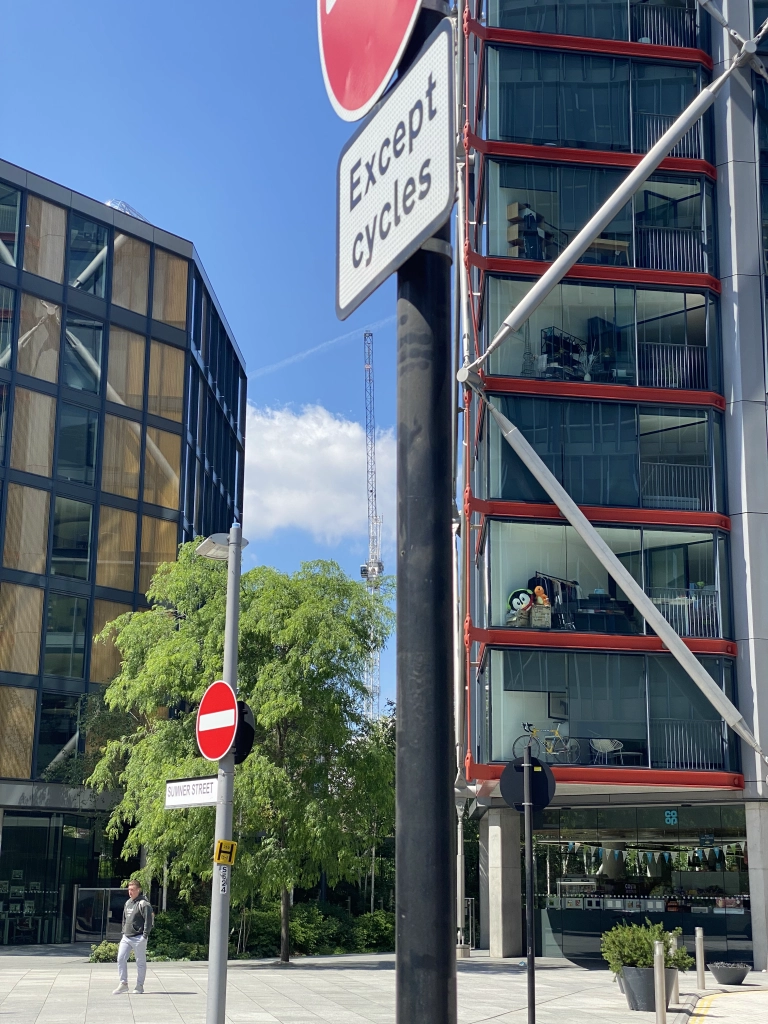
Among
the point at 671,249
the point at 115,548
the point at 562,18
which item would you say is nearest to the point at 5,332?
the point at 115,548

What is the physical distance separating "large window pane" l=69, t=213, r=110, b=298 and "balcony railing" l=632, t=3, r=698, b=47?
2127 cm

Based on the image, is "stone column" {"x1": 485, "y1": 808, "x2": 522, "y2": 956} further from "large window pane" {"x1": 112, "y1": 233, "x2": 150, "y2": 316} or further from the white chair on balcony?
"large window pane" {"x1": 112, "y1": 233, "x2": 150, "y2": 316}

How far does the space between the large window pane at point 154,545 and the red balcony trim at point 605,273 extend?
18.0m

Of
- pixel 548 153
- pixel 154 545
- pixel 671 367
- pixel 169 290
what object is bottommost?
pixel 154 545

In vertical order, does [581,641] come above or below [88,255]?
below

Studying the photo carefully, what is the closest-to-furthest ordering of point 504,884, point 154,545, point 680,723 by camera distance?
point 680,723, point 504,884, point 154,545

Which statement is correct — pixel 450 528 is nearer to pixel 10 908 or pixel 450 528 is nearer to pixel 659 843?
pixel 659 843

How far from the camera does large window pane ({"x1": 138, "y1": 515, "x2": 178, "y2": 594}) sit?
44.9m

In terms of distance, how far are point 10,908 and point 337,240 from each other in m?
40.9

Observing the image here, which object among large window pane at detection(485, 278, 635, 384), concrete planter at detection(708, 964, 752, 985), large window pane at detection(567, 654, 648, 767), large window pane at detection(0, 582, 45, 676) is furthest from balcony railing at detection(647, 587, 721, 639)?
large window pane at detection(0, 582, 45, 676)

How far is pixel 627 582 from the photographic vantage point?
101ft

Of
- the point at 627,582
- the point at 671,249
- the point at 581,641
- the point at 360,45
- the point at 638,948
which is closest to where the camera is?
the point at 360,45

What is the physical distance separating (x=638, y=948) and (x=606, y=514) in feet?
48.4

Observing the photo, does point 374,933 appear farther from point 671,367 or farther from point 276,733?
point 671,367
